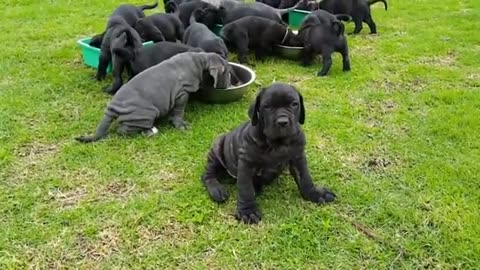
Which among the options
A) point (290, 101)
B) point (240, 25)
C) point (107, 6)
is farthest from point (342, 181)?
point (107, 6)

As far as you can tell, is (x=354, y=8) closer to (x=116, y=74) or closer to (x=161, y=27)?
(x=161, y=27)

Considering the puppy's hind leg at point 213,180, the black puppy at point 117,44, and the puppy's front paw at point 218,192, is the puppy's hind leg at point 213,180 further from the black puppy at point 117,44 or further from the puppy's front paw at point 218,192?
the black puppy at point 117,44

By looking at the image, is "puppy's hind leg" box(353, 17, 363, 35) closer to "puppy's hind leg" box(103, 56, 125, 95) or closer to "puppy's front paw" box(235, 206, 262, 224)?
"puppy's hind leg" box(103, 56, 125, 95)

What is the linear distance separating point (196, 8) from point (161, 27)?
0.86 metres

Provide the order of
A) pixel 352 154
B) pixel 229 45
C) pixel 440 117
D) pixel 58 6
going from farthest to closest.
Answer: pixel 58 6, pixel 229 45, pixel 440 117, pixel 352 154

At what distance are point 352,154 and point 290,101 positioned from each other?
1277mm

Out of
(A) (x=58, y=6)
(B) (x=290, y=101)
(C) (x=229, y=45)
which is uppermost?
(B) (x=290, y=101)

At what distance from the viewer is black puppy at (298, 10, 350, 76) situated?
6.12 meters

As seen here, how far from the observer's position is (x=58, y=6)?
953 cm

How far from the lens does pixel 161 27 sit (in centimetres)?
635

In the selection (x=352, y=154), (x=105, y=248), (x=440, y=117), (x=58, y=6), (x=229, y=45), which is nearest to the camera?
(x=105, y=248)

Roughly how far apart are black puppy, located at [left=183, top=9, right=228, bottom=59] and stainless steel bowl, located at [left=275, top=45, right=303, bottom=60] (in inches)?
38.0

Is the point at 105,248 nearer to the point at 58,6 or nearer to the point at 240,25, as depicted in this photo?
the point at 240,25

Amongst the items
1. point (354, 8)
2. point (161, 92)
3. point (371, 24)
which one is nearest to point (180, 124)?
point (161, 92)
